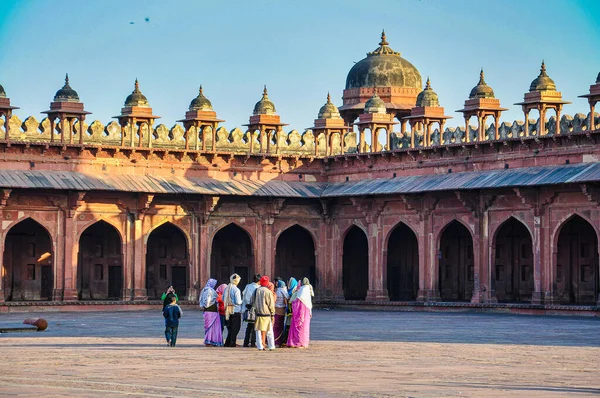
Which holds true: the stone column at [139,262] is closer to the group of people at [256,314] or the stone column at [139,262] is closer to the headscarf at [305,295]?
the group of people at [256,314]

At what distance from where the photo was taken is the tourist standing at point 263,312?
2319cm

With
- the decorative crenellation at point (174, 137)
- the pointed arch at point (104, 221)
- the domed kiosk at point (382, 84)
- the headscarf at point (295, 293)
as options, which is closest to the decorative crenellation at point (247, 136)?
the decorative crenellation at point (174, 137)

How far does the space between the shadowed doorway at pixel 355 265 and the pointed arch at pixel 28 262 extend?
30.1 ft

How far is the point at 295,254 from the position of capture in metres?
46.2

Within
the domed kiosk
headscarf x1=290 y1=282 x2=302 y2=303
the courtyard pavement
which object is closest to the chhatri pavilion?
the domed kiosk

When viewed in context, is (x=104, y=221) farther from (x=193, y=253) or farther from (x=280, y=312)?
(x=280, y=312)

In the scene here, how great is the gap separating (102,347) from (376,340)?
16.3 feet

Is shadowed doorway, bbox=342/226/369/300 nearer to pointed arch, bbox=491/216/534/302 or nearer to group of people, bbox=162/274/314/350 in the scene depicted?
pointed arch, bbox=491/216/534/302

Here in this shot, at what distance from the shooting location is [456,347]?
76.8ft

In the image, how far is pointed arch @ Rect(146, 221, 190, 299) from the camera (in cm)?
4459

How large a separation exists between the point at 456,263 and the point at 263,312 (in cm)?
2144

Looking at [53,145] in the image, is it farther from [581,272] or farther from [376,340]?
[376,340]

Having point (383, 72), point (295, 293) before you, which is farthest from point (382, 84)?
point (295, 293)

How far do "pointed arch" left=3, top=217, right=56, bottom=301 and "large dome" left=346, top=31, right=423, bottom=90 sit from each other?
537 inches
